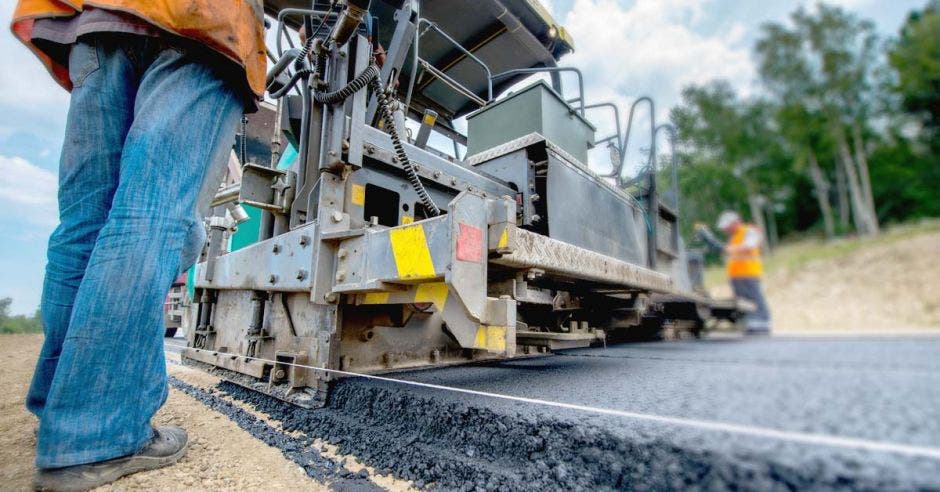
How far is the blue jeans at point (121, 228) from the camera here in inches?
41.0

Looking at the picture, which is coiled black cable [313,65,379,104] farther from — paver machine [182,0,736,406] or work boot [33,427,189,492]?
work boot [33,427,189,492]

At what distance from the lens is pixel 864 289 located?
491 mm

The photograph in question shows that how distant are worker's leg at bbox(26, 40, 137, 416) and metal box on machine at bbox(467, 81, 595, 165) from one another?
1.91 m

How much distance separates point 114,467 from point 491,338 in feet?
3.49

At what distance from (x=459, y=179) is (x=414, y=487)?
1.50 metres

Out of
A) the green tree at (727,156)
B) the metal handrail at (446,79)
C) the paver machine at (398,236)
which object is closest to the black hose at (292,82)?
the paver machine at (398,236)

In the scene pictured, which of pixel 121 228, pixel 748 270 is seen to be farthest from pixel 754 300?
pixel 121 228

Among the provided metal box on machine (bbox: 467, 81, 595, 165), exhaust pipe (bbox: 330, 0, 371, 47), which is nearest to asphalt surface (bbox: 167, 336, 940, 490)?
exhaust pipe (bbox: 330, 0, 371, 47)

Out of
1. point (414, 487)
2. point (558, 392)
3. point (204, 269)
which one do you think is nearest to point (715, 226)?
point (558, 392)

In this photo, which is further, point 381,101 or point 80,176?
point 381,101

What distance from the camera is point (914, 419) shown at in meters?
0.32

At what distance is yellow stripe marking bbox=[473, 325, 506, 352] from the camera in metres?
1.14

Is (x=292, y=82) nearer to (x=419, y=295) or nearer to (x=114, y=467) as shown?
(x=419, y=295)

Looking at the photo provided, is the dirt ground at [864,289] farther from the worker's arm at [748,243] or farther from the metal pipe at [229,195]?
the metal pipe at [229,195]
